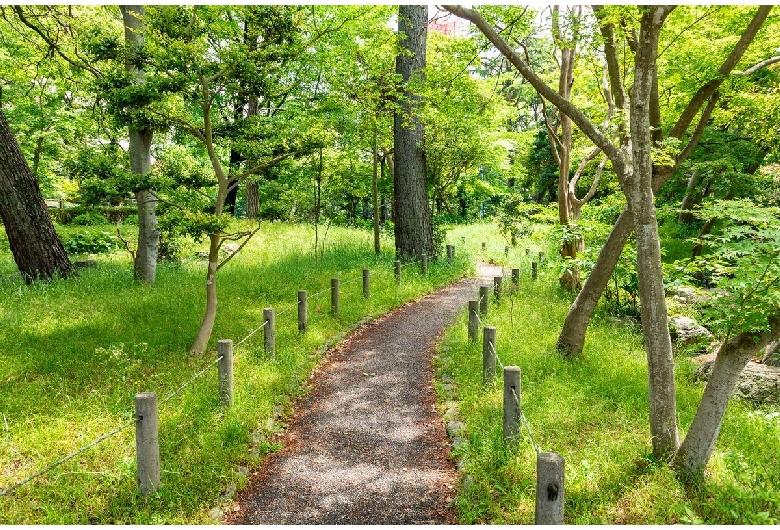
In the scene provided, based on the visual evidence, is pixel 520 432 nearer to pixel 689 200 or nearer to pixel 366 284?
pixel 366 284

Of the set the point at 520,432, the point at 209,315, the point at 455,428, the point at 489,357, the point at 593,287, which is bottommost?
the point at 455,428

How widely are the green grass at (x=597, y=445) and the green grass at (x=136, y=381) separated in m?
2.48

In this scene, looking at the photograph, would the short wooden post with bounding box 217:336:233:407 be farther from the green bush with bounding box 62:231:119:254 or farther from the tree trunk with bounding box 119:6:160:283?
the green bush with bounding box 62:231:119:254

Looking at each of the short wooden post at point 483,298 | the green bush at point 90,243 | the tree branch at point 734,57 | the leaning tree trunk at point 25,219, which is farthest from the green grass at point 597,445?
the green bush at point 90,243

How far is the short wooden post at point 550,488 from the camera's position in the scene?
3.40m

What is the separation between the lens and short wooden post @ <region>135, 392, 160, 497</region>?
14.2 ft

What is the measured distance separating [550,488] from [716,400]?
2122 millimetres

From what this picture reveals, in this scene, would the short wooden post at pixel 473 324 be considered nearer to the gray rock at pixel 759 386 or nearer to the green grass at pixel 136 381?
the green grass at pixel 136 381

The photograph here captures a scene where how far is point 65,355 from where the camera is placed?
6957 millimetres

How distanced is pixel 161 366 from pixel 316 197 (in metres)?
8.85

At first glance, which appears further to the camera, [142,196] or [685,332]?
[142,196]

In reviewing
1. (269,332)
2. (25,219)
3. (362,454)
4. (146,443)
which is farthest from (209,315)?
(25,219)

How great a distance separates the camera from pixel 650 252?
182 inches

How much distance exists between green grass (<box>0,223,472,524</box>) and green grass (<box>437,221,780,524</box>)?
97.5 inches
